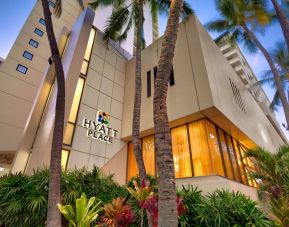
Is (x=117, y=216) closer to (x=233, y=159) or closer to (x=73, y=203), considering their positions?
(x=73, y=203)

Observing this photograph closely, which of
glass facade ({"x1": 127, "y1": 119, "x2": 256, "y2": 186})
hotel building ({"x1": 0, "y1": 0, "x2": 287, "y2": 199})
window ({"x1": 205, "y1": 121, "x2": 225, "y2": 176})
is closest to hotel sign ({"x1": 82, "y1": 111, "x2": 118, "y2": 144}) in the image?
hotel building ({"x1": 0, "y1": 0, "x2": 287, "y2": 199})

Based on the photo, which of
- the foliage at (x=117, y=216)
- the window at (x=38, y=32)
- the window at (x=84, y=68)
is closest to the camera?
the foliage at (x=117, y=216)

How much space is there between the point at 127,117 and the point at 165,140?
826 centimetres

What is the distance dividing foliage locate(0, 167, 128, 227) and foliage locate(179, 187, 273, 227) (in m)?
2.54

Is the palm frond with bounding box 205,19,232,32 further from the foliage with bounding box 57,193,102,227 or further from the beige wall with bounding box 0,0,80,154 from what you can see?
the foliage with bounding box 57,193,102,227

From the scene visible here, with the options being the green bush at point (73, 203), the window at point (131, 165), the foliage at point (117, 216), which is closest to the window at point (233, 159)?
the green bush at point (73, 203)

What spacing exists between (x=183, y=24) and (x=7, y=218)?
1228cm

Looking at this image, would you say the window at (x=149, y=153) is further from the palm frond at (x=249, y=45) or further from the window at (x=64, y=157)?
the palm frond at (x=249, y=45)

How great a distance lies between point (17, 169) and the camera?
30.4 ft

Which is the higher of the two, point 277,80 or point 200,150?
point 277,80

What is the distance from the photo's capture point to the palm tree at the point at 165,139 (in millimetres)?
3199

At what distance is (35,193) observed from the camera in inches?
227

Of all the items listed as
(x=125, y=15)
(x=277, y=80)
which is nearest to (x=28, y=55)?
(x=125, y=15)

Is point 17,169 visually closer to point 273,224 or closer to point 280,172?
point 273,224
